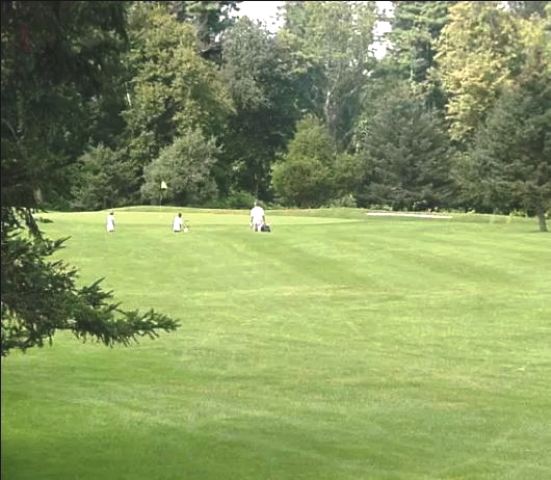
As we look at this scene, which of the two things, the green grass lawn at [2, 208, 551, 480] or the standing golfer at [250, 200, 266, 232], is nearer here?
the green grass lawn at [2, 208, 551, 480]

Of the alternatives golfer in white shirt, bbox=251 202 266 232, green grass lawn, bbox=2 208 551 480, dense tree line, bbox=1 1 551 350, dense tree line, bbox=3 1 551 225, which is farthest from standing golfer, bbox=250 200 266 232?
dense tree line, bbox=3 1 551 225

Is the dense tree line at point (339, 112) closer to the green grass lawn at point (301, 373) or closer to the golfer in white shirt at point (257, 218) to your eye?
the green grass lawn at point (301, 373)

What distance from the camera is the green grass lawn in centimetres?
880

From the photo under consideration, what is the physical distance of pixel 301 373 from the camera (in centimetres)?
A: 1357

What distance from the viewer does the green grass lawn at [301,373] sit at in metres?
8.80

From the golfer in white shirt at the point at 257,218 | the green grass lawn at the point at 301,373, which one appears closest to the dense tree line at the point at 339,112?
the green grass lawn at the point at 301,373

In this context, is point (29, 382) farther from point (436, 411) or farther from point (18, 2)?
point (18, 2)

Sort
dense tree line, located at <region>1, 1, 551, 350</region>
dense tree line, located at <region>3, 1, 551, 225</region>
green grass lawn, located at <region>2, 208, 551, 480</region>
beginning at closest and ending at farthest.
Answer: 1. green grass lawn, located at <region>2, 208, 551, 480</region>
2. dense tree line, located at <region>1, 1, 551, 350</region>
3. dense tree line, located at <region>3, 1, 551, 225</region>

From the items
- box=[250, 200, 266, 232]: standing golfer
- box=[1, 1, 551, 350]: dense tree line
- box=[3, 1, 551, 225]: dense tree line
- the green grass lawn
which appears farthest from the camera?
box=[3, 1, 551, 225]: dense tree line

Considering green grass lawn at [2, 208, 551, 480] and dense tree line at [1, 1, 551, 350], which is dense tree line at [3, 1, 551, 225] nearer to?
dense tree line at [1, 1, 551, 350]

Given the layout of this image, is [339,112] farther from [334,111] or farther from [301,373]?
[301,373]

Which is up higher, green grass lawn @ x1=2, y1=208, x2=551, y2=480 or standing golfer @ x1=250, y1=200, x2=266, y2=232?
standing golfer @ x1=250, y1=200, x2=266, y2=232

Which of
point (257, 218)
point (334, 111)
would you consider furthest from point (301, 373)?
point (334, 111)

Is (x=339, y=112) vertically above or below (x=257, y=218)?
above
